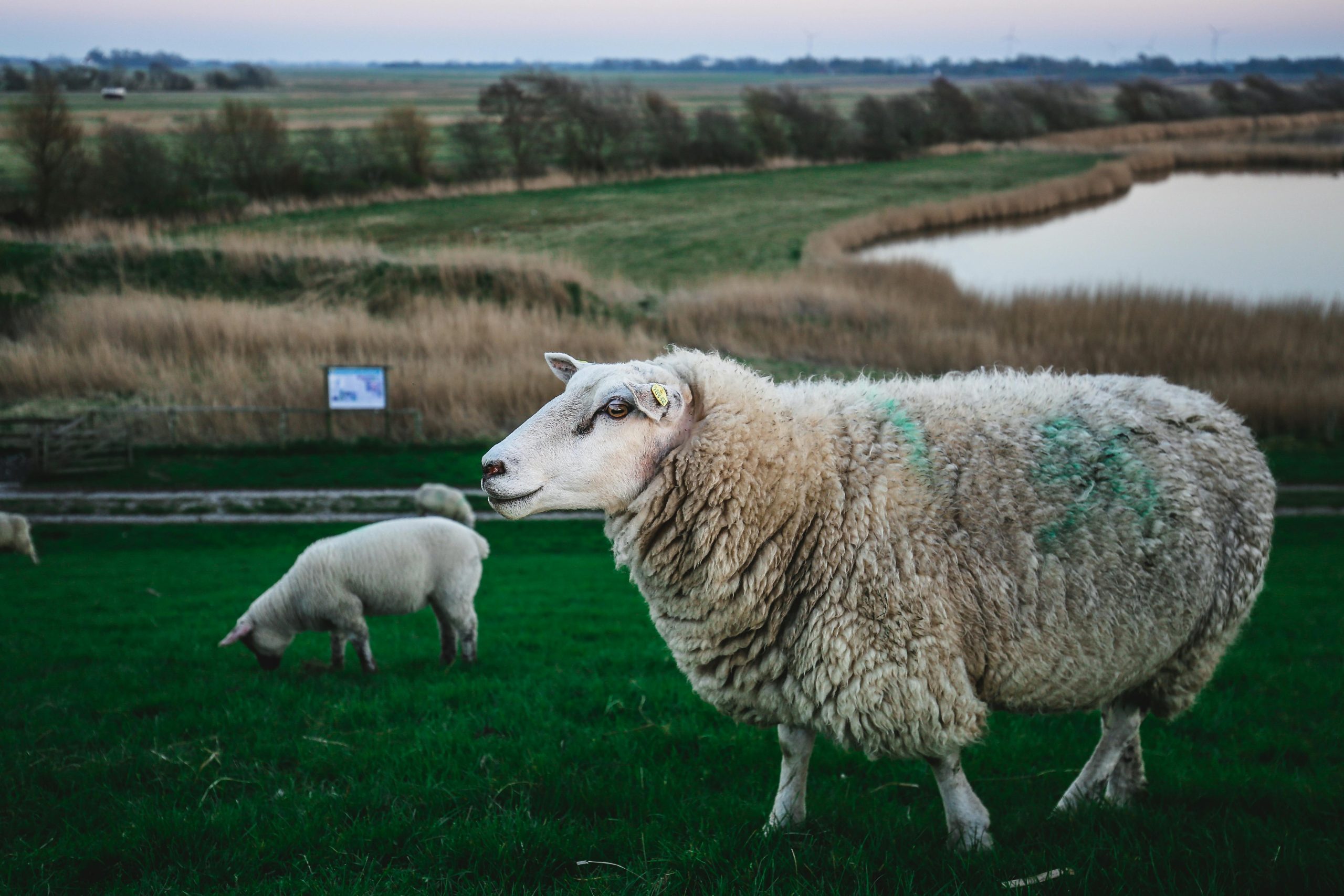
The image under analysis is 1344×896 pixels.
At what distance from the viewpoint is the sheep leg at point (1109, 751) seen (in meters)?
4.70

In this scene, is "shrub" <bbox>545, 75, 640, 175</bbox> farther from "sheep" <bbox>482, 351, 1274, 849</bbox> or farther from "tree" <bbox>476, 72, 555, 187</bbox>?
"sheep" <bbox>482, 351, 1274, 849</bbox>

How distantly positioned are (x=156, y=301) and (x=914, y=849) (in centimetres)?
3006

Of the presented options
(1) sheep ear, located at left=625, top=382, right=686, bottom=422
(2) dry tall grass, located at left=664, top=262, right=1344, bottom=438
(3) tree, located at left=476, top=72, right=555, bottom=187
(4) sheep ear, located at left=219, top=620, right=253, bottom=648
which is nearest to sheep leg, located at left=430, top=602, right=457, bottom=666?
(4) sheep ear, located at left=219, top=620, right=253, bottom=648

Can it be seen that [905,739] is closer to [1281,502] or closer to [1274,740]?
[1274,740]

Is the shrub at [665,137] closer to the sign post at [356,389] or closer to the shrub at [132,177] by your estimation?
the shrub at [132,177]

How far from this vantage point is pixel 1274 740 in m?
5.86

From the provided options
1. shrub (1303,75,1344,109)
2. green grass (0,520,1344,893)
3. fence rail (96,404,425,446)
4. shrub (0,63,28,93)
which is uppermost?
shrub (1303,75,1344,109)

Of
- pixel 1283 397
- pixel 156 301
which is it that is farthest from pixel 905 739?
pixel 156 301

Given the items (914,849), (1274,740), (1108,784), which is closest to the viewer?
(914,849)

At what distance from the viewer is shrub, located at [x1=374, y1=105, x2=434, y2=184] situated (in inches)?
2005

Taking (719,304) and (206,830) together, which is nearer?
(206,830)

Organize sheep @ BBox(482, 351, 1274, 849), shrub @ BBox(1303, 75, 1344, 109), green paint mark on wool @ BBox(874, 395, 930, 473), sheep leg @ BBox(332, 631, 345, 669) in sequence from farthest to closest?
shrub @ BBox(1303, 75, 1344, 109) < sheep leg @ BBox(332, 631, 345, 669) < green paint mark on wool @ BBox(874, 395, 930, 473) < sheep @ BBox(482, 351, 1274, 849)

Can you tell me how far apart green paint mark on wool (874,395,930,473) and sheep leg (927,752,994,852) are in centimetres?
134

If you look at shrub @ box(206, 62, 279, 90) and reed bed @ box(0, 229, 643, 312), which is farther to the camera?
shrub @ box(206, 62, 279, 90)
